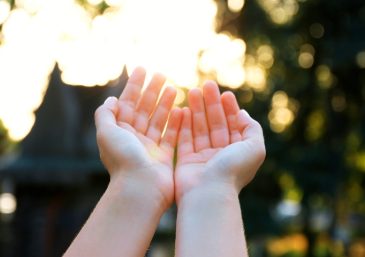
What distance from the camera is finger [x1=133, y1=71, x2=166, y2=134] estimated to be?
75.6 inches

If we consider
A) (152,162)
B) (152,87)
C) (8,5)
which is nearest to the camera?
(152,162)

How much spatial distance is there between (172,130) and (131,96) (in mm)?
158

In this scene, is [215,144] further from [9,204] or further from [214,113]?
[9,204]

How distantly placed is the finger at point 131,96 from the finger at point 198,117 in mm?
157

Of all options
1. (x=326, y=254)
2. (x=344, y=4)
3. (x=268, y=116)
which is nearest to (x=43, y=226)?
(x=268, y=116)

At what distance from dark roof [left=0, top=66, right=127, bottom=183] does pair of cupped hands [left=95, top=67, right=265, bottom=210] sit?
262 cm

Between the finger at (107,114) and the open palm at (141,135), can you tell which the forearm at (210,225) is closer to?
the open palm at (141,135)

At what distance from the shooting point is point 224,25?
1217 centimetres

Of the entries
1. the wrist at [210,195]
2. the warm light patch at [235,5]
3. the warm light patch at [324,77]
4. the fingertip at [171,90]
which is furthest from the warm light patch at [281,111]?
the wrist at [210,195]

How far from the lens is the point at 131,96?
194 cm

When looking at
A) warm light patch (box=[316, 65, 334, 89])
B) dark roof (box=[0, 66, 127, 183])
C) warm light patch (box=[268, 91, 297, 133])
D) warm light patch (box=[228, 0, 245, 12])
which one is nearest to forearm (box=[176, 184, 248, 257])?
dark roof (box=[0, 66, 127, 183])

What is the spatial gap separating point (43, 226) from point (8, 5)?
3.59 metres

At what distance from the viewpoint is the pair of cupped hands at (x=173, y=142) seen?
5.63 feet

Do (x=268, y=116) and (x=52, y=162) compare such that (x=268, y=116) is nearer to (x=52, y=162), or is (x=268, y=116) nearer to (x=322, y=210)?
(x=322, y=210)
